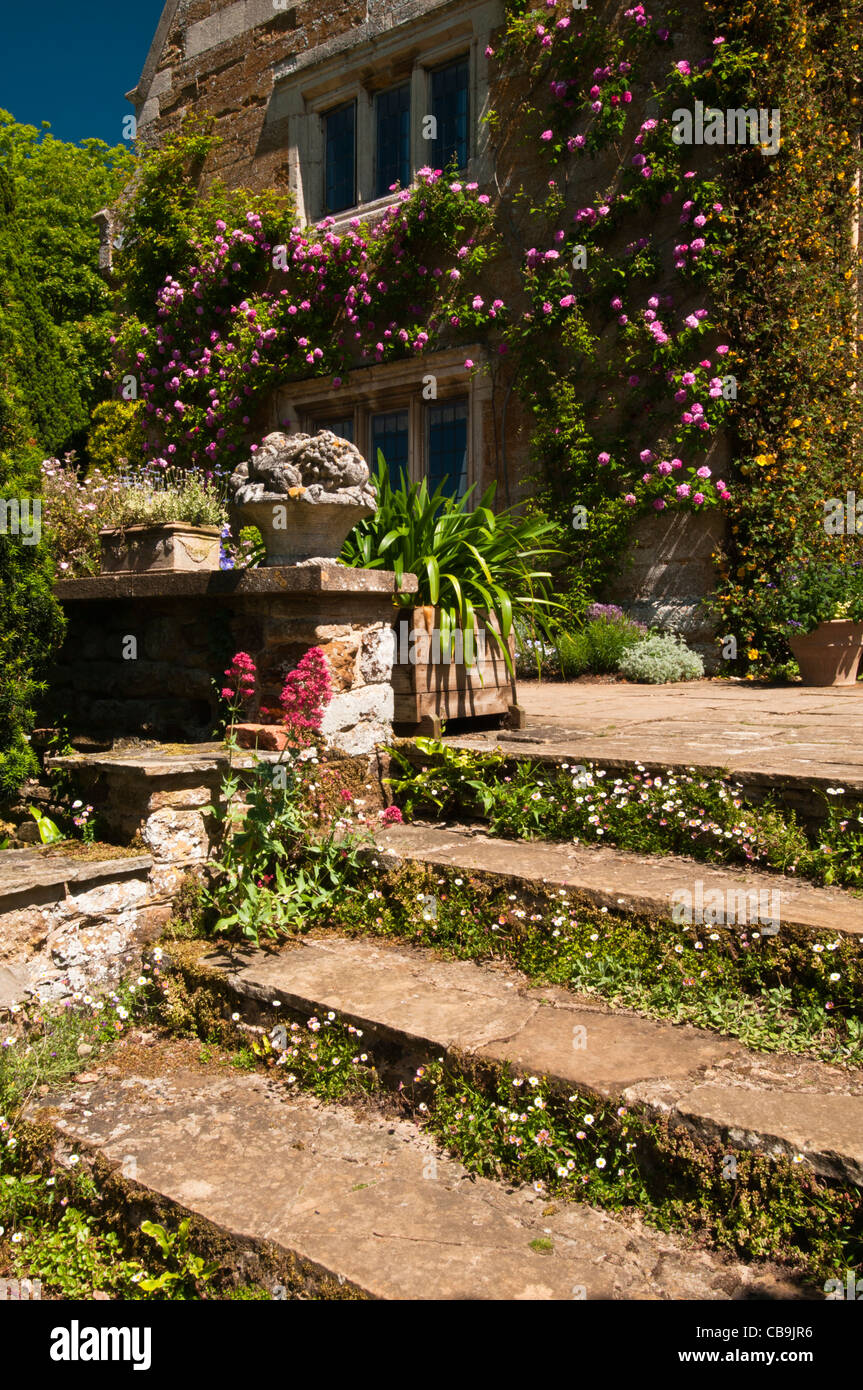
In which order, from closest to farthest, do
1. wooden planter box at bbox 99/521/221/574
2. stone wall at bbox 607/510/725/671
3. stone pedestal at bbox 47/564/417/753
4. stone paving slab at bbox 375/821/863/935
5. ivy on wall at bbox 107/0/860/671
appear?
stone paving slab at bbox 375/821/863/935 → stone pedestal at bbox 47/564/417/753 → wooden planter box at bbox 99/521/221/574 → ivy on wall at bbox 107/0/860/671 → stone wall at bbox 607/510/725/671

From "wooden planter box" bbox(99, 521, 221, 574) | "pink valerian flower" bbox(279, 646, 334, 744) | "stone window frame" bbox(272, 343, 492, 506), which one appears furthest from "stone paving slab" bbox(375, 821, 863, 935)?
"stone window frame" bbox(272, 343, 492, 506)

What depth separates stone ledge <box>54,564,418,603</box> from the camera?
304 cm

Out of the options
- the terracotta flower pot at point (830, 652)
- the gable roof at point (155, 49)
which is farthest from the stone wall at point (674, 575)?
the gable roof at point (155, 49)

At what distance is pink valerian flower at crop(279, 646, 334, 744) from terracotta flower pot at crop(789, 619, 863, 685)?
3750 millimetres

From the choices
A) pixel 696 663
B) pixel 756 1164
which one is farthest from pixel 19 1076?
pixel 696 663

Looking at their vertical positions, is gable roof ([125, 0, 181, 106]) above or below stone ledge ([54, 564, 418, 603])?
above

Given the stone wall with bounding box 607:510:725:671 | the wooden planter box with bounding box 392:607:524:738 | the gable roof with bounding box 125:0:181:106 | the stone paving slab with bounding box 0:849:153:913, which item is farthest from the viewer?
the gable roof with bounding box 125:0:181:106

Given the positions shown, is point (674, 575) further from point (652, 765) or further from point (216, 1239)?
point (216, 1239)

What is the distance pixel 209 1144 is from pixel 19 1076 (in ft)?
2.04

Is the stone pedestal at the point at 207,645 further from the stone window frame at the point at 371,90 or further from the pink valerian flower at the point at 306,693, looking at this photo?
the stone window frame at the point at 371,90

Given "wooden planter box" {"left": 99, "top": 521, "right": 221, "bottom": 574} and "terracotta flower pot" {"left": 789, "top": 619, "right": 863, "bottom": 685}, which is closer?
"wooden planter box" {"left": 99, "top": 521, "right": 221, "bottom": 574}

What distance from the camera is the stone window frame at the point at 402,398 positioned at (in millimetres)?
7777

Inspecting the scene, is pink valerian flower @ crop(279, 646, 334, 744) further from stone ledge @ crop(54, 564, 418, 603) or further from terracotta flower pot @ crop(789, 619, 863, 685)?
terracotta flower pot @ crop(789, 619, 863, 685)

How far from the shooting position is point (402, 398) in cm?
836
